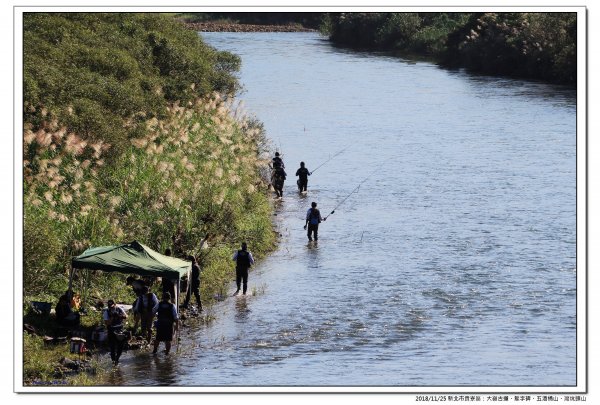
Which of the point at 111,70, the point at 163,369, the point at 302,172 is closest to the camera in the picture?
the point at 163,369

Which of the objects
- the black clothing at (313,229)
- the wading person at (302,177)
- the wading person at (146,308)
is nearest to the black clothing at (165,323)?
the wading person at (146,308)

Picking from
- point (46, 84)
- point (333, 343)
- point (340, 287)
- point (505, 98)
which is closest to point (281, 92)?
point (505, 98)

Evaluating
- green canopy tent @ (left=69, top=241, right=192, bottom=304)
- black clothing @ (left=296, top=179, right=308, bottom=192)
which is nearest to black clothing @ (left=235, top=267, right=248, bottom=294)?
green canopy tent @ (left=69, top=241, right=192, bottom=304)

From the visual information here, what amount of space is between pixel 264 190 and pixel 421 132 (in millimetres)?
19893

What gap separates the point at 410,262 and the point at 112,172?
896 centimetres

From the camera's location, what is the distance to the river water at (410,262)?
24.7 metres

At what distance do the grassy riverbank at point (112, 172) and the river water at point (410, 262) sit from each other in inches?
56.5

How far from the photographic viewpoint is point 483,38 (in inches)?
3563

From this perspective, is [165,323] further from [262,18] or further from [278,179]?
[262,18]

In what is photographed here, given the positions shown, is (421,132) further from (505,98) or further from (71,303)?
(71,303)

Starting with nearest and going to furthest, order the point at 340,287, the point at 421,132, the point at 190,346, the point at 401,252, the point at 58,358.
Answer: the point at 58,358 → the point at 190,346 → the point at 340,287 → the point at 401,252 → the point at 421,132
